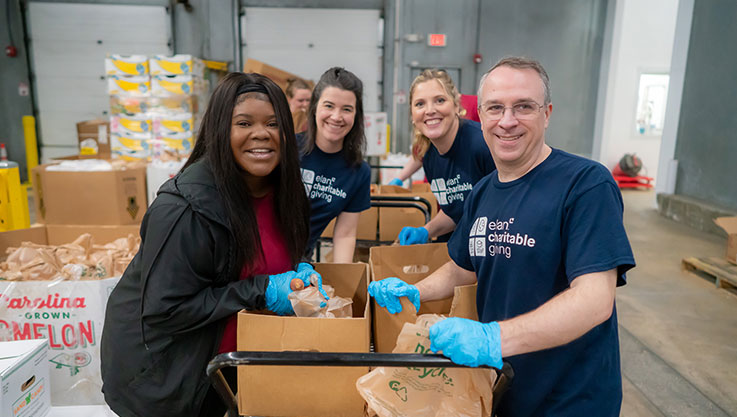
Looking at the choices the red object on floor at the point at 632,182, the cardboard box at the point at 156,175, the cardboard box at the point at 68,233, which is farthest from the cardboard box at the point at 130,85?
the red object on floor at the point at 632,182

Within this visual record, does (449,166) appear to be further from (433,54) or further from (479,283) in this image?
(433,54)

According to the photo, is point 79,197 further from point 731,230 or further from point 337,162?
point 731,230

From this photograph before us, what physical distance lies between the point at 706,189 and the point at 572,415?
254 inches

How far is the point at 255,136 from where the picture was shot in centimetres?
139

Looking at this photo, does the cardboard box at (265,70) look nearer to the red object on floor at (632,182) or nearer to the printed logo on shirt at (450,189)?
the printed logo on shirt at (450,189)

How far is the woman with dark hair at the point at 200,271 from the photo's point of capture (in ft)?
4.05

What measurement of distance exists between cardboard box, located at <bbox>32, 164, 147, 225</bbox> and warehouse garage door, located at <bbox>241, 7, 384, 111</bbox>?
574 cm

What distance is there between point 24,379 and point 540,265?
179 centimetres

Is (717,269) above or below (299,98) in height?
below

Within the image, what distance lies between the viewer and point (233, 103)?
136 cm

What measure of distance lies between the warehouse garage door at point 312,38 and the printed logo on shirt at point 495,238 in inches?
307

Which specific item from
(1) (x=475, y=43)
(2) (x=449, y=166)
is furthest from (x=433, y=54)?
(2) (x=449, y=166)

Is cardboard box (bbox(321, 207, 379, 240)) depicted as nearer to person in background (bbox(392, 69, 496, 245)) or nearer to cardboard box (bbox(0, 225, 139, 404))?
person in background (bbox(392, 69, 496, 245))

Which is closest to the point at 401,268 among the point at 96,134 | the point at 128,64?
the point at 128,64
